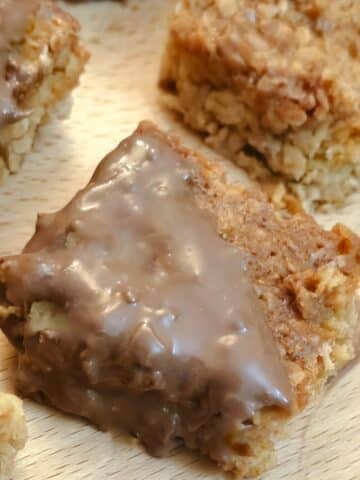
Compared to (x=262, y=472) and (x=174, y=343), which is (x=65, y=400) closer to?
(x=174, y=343)

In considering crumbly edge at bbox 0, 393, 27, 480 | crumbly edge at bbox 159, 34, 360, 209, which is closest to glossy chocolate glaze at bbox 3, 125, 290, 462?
crumbly edge at bbox 0, 393, 27, 480

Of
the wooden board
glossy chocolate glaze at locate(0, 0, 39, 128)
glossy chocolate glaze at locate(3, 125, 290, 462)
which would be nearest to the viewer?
glossy chocolate glaze at locate(3, 125, 290, 462)

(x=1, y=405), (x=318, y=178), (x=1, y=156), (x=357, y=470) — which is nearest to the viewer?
(x=1, y=405)

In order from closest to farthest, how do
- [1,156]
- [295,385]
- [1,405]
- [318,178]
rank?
[1,405] → [295,385] → [1,156] → [318,178]

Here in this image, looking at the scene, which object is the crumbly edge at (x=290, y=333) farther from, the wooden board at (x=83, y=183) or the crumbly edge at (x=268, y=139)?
the crumbly edge at (x=268, y=139)

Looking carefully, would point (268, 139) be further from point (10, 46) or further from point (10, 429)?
point (10, 429)

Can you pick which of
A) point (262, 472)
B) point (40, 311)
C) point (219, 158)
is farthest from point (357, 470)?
point (219, 158)

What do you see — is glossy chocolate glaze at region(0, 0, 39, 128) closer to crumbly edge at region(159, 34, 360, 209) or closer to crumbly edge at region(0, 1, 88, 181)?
crumbly edge at region(0, 1, 88, 181)
